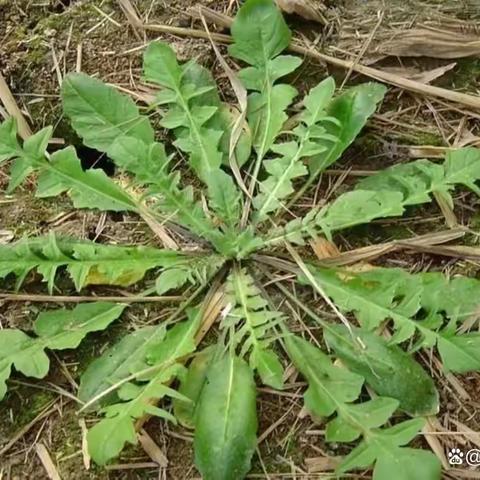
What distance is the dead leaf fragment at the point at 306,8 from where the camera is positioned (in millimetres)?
Result: 2051

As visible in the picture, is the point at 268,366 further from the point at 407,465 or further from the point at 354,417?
the point at 407,465

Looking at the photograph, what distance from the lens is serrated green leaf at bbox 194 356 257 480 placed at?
1.67m

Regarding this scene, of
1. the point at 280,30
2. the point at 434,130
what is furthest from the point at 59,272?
the point at 434,130

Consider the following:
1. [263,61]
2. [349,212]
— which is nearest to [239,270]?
[349,212]

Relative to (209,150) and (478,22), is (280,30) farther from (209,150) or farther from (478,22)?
(478,22)

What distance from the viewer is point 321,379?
1.73 metres

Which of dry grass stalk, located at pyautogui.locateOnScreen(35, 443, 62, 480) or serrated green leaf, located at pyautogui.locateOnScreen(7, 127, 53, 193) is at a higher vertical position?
serrated green leaf, located at pyautogui.locateOnScreen(7, 127, 53, 193)

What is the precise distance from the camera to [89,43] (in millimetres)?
2121

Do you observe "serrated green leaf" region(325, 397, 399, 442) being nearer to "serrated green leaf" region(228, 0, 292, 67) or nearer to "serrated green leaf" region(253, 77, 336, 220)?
"serrated green leaf" region(253, 77, 336, 220)

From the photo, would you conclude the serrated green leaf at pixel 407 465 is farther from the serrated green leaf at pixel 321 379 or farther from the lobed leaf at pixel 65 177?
the lobed leaf at pixel 65 177

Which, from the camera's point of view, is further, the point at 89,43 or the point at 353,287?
the point at 89,43

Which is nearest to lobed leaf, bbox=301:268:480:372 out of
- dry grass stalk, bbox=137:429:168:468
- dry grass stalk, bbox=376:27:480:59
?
dry grass stalk, bbox=137:429:168:468

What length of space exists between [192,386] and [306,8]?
2.90ft

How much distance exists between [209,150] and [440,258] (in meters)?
0.53
